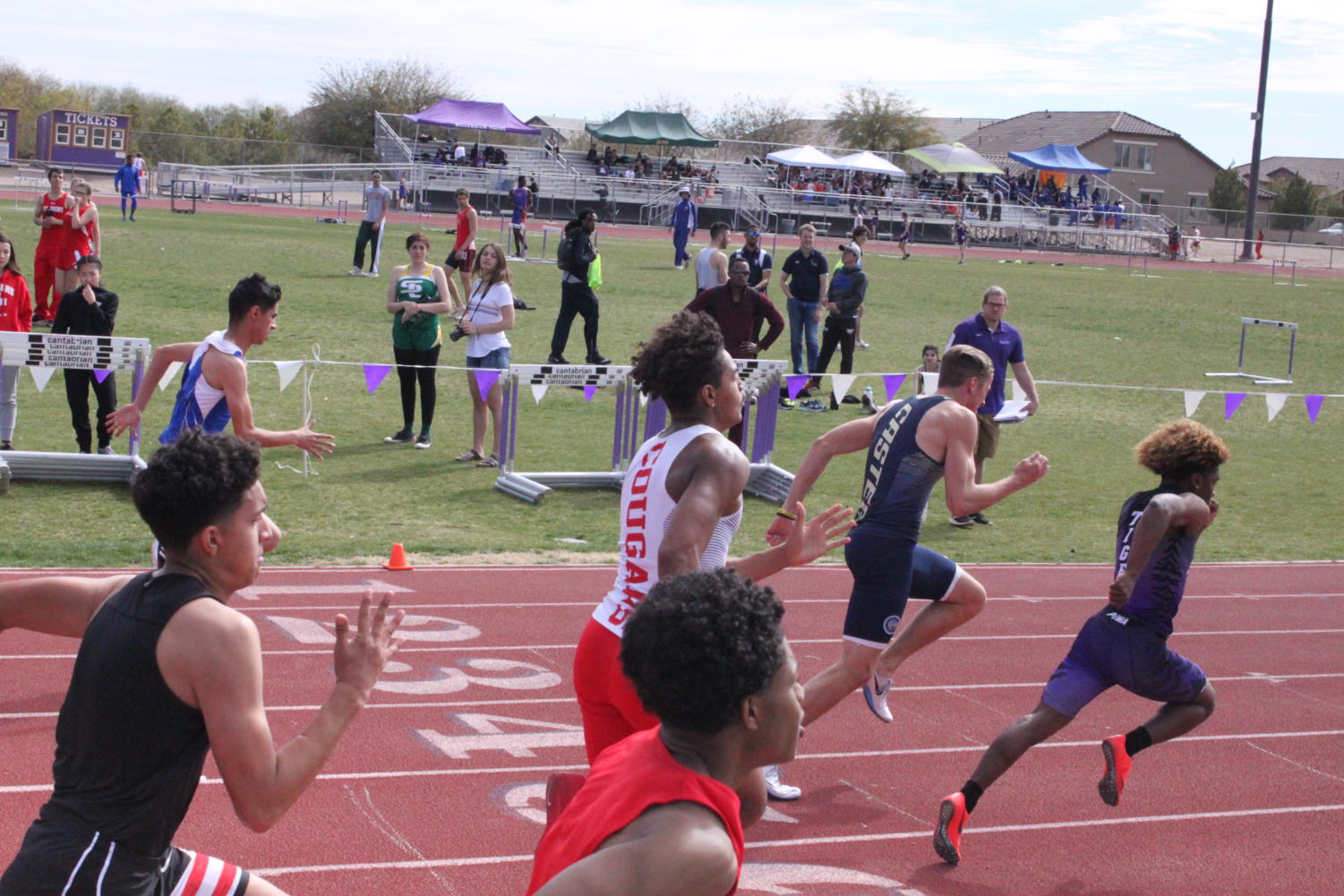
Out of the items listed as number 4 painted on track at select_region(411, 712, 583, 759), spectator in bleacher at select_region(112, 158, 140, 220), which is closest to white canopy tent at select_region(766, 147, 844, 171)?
spectator in bleacher at select_region(112, 158, 140, 220)

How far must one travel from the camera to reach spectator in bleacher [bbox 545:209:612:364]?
1666cm

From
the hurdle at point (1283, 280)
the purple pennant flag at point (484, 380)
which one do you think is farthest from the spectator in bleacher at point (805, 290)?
the hurdle at point (1283, 280)

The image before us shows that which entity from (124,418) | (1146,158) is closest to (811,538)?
(124,418)

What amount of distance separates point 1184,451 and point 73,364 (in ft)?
27.9

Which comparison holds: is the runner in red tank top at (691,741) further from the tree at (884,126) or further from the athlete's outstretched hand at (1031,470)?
→ the tree at (884,126)

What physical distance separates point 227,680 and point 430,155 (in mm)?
52743

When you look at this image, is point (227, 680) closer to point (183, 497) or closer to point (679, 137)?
point (183, 497)

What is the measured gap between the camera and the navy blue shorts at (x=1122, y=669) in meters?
5.68

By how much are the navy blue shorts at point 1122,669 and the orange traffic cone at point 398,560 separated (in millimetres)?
4990

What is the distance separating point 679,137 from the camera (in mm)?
56562

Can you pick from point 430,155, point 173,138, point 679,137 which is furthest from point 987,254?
point 173,138

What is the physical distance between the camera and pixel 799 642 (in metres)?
8.47

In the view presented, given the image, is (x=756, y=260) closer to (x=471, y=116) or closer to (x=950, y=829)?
(x=950, y=829)

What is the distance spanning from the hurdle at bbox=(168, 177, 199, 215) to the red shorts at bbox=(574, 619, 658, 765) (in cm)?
3494
